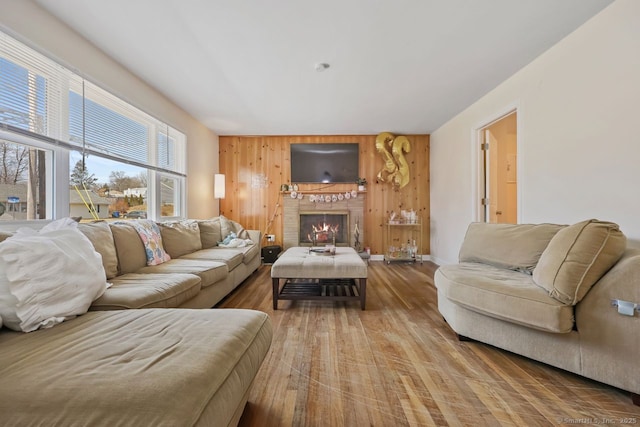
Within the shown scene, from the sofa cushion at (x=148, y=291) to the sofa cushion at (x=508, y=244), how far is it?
2.45 metres

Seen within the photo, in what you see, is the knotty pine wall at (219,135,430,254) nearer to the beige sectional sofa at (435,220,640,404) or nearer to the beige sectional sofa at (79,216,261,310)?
the beige sectional sofa at (79,216,261,310)

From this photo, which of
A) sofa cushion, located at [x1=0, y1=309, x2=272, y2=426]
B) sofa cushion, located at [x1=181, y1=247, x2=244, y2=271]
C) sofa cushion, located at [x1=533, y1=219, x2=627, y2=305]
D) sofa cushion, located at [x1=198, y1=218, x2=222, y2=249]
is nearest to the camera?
sofa cushion, located at [x1=0, y1=309, x2=272, y2=426]

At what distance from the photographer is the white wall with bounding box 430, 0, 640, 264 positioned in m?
1.73

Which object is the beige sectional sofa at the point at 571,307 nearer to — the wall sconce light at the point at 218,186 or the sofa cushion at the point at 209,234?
the sofa cushion at the point at 209,234

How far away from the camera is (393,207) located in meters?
5.01

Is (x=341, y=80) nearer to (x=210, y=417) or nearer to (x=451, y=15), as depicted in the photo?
(x=451, y=15)

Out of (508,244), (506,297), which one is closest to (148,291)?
(506,297)

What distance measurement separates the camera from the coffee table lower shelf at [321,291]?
247 centimetres

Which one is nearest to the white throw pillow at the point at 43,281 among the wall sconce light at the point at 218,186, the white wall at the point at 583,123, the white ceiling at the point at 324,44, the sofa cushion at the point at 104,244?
the sofa cushion at the point at 104,244

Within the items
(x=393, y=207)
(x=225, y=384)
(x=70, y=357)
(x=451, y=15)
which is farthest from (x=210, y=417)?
(x=393, y=207)

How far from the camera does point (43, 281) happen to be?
115 cm

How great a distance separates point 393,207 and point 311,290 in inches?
112

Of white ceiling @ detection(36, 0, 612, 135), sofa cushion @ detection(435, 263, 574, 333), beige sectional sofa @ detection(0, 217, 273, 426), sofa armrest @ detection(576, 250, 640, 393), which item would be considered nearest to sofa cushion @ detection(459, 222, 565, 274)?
sofa cushion @ detection(435, 263, 574, 333)

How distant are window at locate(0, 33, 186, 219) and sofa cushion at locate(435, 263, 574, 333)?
3161 millimetres
